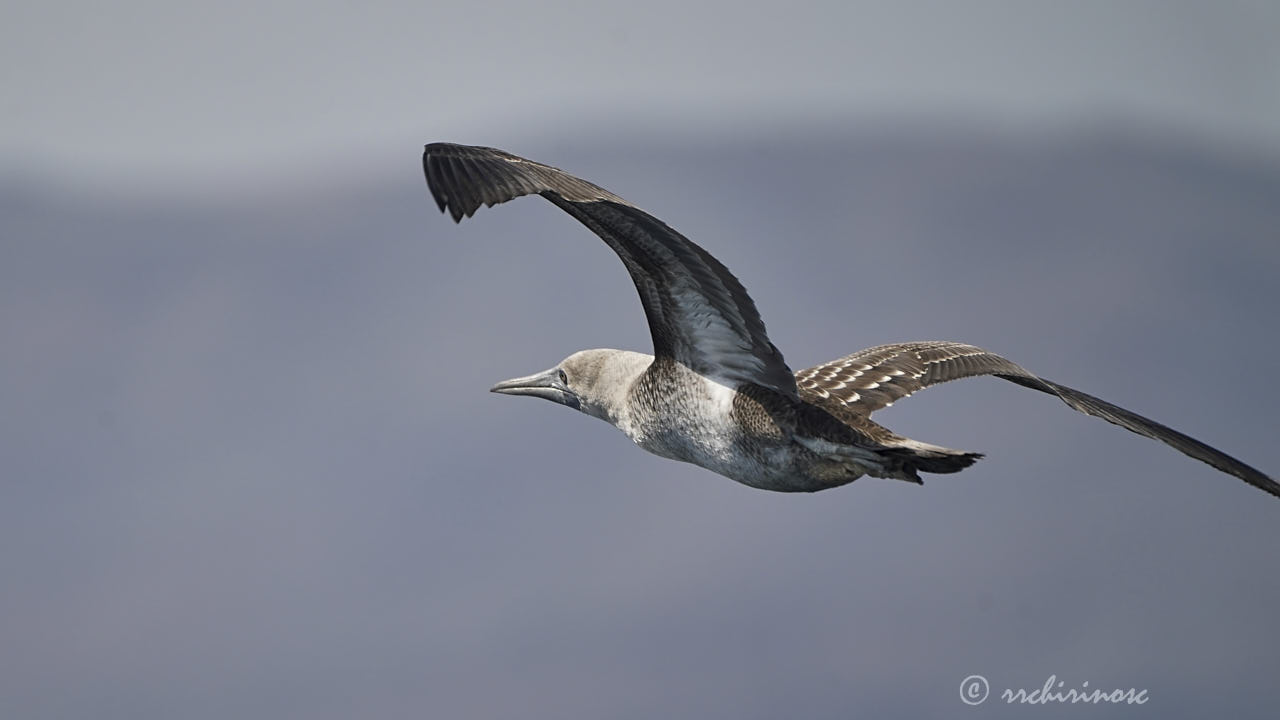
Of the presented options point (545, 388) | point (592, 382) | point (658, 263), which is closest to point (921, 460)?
point (658, 263)

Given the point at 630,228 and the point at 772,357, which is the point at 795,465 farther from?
the point at 630,228

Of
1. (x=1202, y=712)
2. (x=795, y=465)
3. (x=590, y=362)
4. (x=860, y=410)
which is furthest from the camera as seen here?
(x=1202, y=712)

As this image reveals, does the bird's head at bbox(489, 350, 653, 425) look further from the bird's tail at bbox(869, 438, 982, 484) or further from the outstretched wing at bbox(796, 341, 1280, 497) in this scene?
the bird's tail at bbox(869, 438, 982, 484)

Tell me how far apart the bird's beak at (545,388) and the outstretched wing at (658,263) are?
8.25ft

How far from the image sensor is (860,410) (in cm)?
1391

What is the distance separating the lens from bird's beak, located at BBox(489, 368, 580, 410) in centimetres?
1590

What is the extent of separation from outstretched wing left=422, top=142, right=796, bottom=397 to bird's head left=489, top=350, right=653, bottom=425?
1458 mm

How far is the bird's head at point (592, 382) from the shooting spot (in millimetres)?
14953

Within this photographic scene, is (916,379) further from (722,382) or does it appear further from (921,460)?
(921,460)

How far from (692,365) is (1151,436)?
140 inches

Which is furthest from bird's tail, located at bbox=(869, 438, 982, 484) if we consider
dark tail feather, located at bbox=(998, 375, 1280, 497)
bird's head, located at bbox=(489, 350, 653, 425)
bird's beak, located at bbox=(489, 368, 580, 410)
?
bird's beak, located at bbox=(489, 368, 580, 410)

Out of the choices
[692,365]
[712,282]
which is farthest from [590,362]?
[712,282]

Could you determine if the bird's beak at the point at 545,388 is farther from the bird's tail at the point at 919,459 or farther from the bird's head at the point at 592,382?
the bird's tail at the point at 919,459

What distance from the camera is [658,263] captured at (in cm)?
1219
